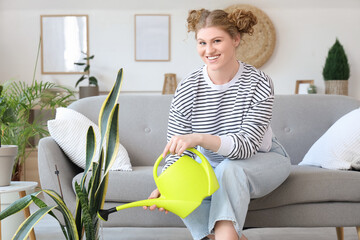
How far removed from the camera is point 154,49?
489 cm

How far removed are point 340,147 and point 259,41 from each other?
2679mm

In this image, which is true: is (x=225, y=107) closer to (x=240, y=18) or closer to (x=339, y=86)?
(x=240, y=18)

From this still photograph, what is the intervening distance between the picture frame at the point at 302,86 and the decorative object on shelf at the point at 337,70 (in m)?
0.18

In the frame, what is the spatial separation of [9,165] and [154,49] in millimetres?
2941

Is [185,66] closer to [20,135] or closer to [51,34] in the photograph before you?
[51,34]

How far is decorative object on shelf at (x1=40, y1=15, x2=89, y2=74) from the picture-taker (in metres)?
4.86

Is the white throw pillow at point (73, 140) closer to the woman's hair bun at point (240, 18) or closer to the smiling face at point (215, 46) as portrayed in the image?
the smiling face at point (215, 46)

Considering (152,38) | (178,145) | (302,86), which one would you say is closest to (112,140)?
(178,145)

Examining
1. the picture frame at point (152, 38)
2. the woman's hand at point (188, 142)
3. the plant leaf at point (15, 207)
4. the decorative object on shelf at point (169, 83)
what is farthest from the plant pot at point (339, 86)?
the plant leaf at point (15, 207)

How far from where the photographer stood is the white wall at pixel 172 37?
485cm

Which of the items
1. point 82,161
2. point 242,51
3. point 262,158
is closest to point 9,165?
point 82,161

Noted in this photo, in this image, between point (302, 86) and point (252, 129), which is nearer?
point (252, 129)

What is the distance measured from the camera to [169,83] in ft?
15.8

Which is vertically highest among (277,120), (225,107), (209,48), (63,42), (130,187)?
(63,42)
